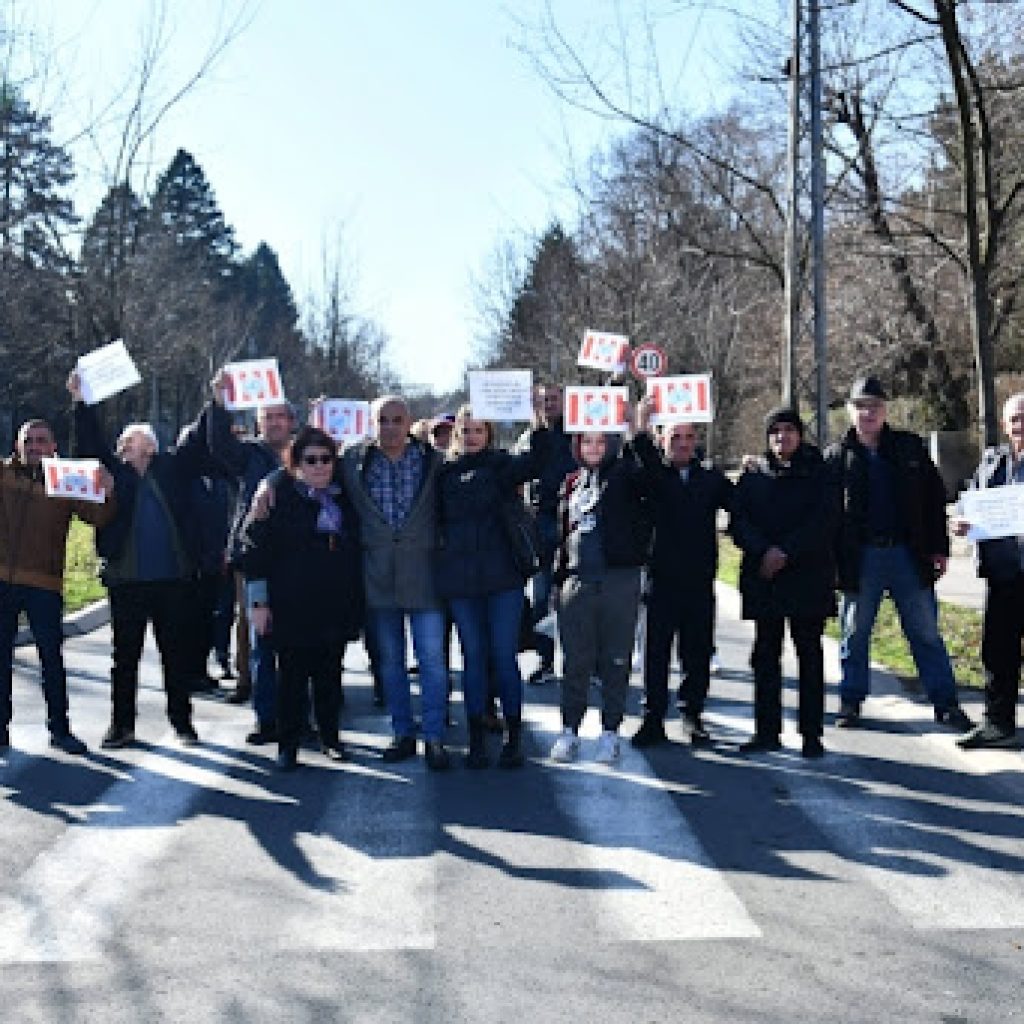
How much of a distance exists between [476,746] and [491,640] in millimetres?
601

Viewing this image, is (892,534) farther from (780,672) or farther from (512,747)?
(512,747)

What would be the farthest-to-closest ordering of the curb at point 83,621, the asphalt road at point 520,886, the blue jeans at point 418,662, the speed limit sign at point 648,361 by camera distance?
the speed limit sign at point 648,361
the curb at point 83,621
the blue jeans at point 418,662
the asphalt road at point 520,886

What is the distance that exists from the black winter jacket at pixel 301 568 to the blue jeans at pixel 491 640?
64cm

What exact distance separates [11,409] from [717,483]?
41.1 m

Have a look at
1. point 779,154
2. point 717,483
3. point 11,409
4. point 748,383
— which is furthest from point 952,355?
point 11,409

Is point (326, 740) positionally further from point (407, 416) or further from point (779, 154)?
point (779, 154)

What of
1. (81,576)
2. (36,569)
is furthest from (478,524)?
(81,576)

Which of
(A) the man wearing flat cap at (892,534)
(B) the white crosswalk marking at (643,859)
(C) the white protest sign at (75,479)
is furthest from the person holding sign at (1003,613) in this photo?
(C) the white protest sign at (75,479)

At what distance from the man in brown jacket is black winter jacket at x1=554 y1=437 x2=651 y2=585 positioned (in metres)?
2.69

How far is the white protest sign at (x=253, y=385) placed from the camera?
852 centimetres

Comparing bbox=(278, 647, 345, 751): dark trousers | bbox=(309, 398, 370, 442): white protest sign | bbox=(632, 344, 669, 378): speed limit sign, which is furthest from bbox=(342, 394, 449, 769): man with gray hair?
bbox=(632, 344, 669, 378): speed limit sign

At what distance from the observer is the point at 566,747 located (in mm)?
7102

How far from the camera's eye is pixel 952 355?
30.2m

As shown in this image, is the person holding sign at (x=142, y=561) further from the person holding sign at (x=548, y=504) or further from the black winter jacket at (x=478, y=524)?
the person holding sign at (x=548, y=504)
